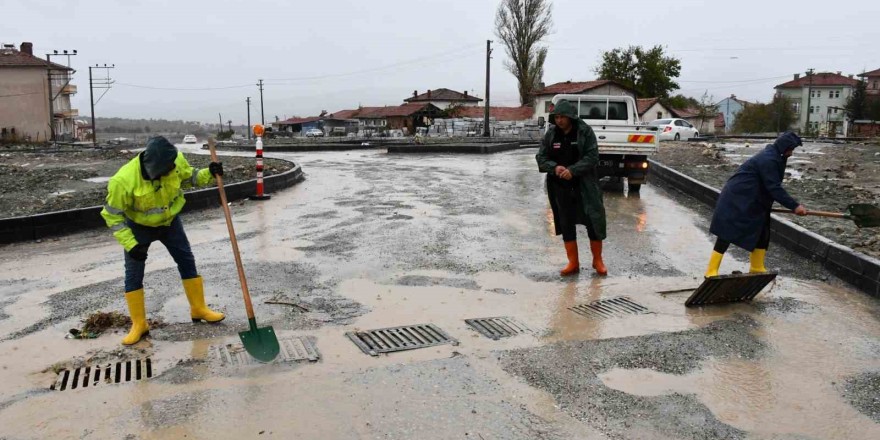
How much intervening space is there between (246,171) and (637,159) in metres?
8.78

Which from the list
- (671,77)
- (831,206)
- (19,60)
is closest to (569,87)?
(671,77)

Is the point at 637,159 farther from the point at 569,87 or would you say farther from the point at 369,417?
the point at 569,87

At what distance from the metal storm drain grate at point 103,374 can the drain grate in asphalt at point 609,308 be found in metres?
3.31

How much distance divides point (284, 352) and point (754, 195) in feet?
13.9

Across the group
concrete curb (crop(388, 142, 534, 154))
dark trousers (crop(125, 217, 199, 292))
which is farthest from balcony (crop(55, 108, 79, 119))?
dark trousers (crop(125, 217, 199, 292))

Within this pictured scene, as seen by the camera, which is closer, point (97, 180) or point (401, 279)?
point (401, 279)

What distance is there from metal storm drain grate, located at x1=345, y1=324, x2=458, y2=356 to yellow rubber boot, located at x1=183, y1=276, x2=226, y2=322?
1134mm

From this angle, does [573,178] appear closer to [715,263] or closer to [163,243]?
[715,263]

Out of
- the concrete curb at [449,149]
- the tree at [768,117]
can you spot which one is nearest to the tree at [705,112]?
the tree at [768,117]

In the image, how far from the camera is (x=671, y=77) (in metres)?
67.7

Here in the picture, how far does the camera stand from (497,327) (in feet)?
16.2

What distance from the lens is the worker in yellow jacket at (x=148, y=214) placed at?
14.7ft

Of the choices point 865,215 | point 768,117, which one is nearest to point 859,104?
point 768,117

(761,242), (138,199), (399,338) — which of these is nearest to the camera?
(138,199)
